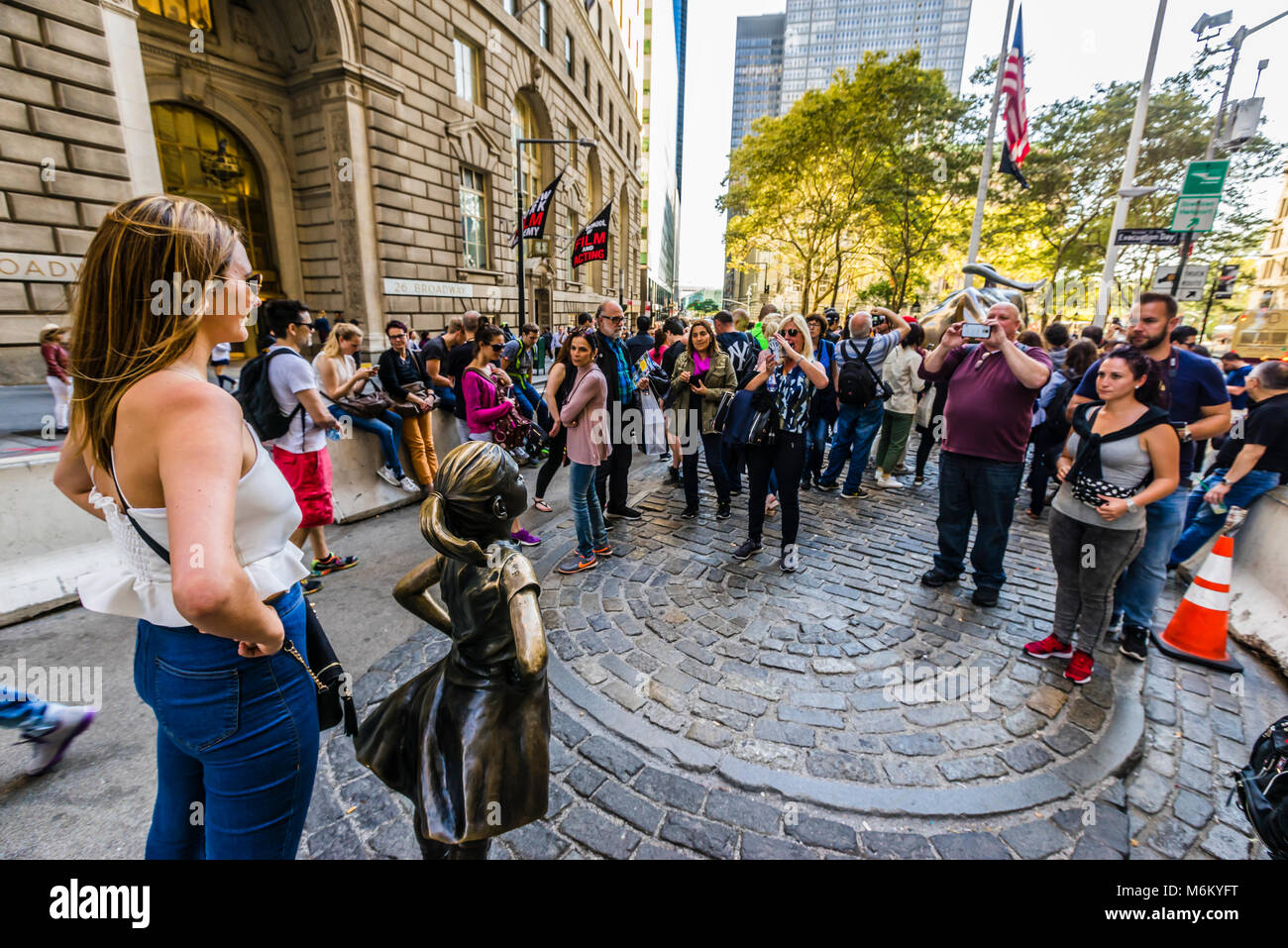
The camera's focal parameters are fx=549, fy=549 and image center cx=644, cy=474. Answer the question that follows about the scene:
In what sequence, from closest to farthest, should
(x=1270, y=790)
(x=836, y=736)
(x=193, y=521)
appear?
(x=193, y=521)
(x=1270, y=790)
(x=836, y=736)

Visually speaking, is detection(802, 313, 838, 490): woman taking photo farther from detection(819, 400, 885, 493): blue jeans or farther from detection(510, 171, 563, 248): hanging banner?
detection(510, 171, 563, 248): hanging banner

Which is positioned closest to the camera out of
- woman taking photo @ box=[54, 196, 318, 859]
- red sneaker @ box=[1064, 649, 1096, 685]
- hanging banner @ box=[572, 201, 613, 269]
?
woman taking photo @ box=[54, 196, 318, 859]

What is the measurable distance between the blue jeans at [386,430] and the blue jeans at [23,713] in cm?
400

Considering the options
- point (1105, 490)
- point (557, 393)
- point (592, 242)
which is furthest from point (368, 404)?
point (592, 242)

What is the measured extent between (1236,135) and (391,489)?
18873 mm

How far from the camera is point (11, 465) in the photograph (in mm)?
3881

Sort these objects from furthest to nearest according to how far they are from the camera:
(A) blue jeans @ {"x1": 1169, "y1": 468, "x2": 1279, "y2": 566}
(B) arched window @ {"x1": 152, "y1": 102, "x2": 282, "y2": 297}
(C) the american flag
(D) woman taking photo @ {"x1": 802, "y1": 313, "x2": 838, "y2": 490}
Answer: (C) the american flag < (B) arched window @ {"x1": 152, "y1": 102, "x2": 282, "y2": 297} < (D) woman taking photo @ {"x1": 802, "y1": 313, "x2": 838, "y2": 490} < (A) blue jeans @ {"x1": 1169, "y1": 468, "x2": 1279, "y2": 566}

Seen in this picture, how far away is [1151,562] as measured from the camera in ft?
12.7

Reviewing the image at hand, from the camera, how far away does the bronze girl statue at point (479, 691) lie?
1500 mm

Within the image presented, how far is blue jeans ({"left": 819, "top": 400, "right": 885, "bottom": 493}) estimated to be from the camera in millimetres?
7188

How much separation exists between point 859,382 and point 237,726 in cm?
694

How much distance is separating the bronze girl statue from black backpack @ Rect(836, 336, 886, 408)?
20.4 ft

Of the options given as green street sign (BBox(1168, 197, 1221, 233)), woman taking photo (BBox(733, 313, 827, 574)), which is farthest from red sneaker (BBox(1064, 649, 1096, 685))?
green street sign (BBox(1168, 197, 1221, 233))

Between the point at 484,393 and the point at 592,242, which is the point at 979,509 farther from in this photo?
the point at 592,242
